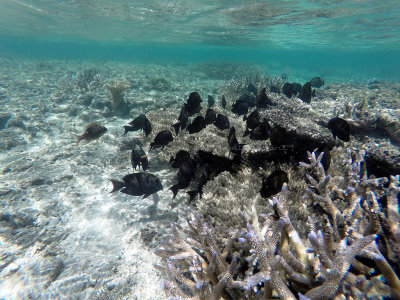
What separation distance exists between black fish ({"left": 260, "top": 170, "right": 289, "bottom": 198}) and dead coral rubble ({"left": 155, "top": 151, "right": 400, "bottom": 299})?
0.14 metres

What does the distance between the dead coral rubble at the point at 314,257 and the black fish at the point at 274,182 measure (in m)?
0.14

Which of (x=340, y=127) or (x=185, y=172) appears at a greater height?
(x=340, y=127)

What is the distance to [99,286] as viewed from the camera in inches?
130

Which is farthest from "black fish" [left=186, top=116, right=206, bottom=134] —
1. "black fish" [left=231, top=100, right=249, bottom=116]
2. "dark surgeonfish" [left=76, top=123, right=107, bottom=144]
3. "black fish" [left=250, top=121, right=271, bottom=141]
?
"dark surgeonfish" [left=76, top=123, right=107, bottom=144]

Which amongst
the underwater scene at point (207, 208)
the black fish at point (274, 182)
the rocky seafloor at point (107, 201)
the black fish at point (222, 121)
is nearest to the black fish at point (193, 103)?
the underwater scene at point (207, 208)

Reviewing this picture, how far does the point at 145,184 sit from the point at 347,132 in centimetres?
380

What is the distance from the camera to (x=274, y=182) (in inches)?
109

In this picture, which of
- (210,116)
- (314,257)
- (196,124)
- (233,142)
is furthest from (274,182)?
(210,116)

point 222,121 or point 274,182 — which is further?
point 222,121

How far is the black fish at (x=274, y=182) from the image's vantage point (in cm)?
275

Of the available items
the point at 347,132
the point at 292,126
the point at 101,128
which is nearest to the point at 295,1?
the point at 292,126

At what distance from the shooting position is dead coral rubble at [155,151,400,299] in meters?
1.63

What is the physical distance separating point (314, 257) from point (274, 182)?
3.24 ft

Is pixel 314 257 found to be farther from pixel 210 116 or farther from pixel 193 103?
pixel 193 103
